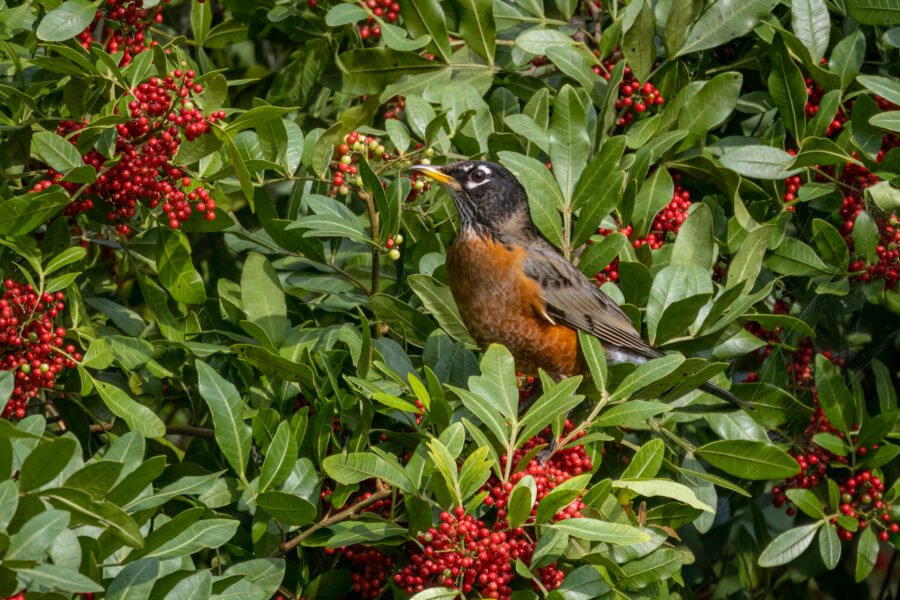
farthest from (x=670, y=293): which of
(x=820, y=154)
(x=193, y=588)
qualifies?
(x=193, y=588)

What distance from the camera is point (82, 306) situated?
326 centimetres

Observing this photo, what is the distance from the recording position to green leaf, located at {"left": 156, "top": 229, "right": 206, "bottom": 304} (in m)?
3.41

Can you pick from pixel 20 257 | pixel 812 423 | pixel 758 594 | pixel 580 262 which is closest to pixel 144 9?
pixel 20 257

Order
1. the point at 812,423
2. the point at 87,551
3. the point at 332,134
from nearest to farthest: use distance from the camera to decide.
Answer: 1. the point at 87,551
2. the point at 332,134
3. the point at 812,423

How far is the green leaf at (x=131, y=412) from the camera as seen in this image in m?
3.00

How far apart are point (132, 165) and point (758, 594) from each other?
121 inches

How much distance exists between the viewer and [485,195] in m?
4.36

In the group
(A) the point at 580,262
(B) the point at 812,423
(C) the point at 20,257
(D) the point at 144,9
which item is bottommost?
(B) the point at 812,423

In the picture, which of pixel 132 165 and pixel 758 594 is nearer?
pixel 132 165

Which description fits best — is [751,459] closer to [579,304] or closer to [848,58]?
[579,304]

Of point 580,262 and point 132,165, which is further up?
point 132,165

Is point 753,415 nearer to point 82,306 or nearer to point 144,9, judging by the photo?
point 82,306

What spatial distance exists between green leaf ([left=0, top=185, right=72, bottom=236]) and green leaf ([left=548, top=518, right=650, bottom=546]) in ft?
5.11

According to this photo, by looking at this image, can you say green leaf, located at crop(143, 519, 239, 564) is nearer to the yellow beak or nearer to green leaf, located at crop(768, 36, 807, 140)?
the yellow beak
